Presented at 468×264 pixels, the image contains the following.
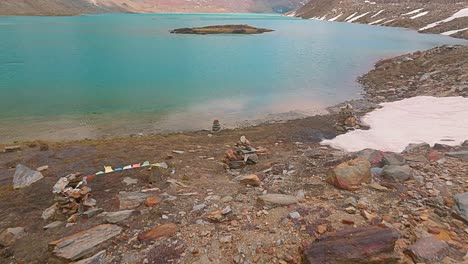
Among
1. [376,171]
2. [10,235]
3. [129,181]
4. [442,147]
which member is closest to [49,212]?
[10,235]

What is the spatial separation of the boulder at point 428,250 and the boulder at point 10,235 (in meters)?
9.65

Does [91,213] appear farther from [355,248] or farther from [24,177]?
[355,248]

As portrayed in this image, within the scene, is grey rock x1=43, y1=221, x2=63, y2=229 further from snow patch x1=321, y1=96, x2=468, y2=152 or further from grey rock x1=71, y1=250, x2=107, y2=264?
snow patch x1=321, y1=96, x2=468, y2=152

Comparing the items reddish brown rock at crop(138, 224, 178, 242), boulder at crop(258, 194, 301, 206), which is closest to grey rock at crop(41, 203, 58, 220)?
reddish brown rock at crop(138, 224, 178, 242)

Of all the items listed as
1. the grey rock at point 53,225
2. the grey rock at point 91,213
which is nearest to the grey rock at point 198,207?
the grey rock at point 91,213

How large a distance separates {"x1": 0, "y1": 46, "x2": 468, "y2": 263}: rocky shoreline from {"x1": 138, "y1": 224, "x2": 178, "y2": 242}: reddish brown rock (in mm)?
26

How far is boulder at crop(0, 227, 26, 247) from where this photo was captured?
25.9 feet

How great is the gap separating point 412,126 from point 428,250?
14.3m

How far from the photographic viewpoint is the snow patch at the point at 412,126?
15.9 metres

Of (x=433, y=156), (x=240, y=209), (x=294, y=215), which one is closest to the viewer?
(x=294, y=215)

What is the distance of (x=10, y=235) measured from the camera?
8.07 m

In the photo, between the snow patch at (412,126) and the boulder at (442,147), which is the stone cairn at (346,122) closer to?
the snow patch at (412,126)

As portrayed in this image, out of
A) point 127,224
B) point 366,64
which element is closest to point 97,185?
point 127,224

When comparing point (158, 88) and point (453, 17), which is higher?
point (453, 17)
